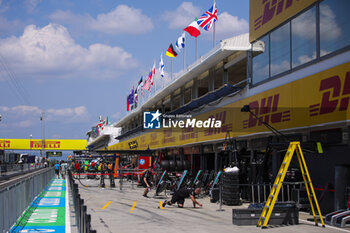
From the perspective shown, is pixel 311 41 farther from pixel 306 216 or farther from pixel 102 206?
pixel 102 206

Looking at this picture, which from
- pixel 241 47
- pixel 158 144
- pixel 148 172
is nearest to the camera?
pixel 241 47

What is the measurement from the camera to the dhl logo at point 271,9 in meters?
17.7

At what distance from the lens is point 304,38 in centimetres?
1623

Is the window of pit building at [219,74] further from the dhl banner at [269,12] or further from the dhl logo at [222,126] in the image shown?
the dhl banner at [269,12]

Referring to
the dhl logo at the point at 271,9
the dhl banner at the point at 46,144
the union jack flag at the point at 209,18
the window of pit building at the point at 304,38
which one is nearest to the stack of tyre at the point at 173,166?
the union jack flag at the point at 209,18

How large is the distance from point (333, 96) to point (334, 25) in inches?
91.5

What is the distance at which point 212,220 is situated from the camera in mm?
14391

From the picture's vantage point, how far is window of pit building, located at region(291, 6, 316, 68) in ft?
51.2

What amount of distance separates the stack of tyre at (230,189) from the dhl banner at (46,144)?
94.6m

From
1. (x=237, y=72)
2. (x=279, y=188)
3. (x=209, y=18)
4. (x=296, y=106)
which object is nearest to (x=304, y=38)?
(x=296, y=106)

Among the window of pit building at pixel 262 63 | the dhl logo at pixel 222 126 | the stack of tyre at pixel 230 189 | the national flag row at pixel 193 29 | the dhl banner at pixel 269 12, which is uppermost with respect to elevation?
the national flag row at pixel 193 29

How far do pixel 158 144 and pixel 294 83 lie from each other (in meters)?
24.7

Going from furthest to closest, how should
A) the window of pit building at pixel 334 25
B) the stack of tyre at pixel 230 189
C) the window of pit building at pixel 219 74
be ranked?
the window of pit building at pixel 219 74 < the stack of tyre at pixel 230 189 < the window of pit building at pixel 334 25

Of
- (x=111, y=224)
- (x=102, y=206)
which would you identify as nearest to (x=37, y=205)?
(x=102, y=206)
